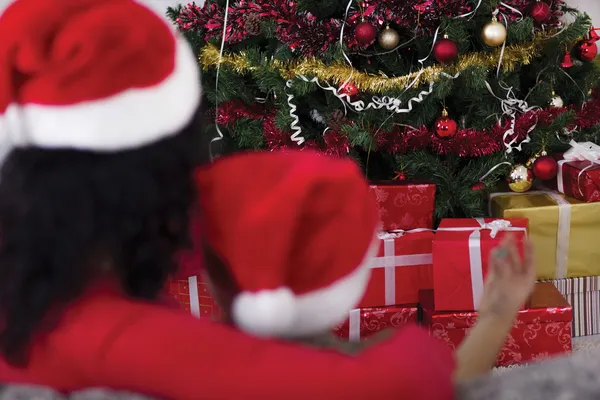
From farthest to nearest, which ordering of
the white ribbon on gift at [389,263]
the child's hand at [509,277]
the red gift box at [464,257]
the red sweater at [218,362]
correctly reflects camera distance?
the white ribbon on gift at [389,263] < the red gift box at [464,257] < the child's hand at [509,277] < the red sweater at [218,362]

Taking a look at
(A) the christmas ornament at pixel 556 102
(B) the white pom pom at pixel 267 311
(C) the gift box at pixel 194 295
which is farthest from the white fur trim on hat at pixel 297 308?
(A) the christmas ornament at pixel 556 102

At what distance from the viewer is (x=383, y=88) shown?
127 centimetres

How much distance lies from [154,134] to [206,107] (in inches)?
38.9

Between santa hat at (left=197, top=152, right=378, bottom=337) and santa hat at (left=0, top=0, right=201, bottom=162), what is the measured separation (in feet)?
0.30

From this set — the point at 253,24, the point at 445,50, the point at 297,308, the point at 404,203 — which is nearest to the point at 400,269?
the point at 404,203

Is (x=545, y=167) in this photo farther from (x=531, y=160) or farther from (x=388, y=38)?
(x=388, y=38)

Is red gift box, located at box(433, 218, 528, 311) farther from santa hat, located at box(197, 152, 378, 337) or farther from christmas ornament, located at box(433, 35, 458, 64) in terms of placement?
santa hat, located at box(197, 152, 378, 337)

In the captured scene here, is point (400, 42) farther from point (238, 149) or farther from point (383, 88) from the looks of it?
point (238, 149)

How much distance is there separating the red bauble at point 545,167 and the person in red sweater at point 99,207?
3.37 feet

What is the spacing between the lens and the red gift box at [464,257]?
3.88 feet

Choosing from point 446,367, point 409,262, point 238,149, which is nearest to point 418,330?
point 446,367

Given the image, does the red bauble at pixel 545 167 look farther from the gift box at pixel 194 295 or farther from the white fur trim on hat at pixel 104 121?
the white fur trim on hat at pixel 104 121

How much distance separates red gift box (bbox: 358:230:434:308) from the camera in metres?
1.29

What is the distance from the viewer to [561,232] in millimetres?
1314
